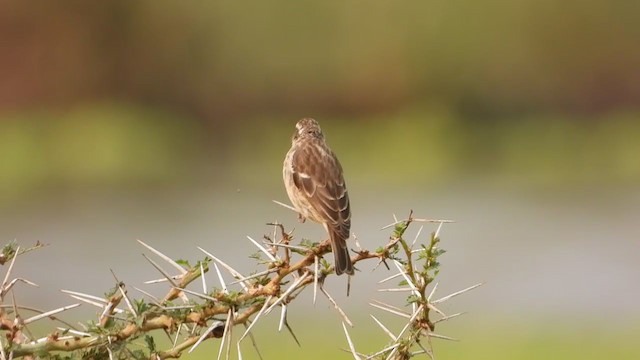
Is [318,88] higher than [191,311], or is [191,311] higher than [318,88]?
[318,88]

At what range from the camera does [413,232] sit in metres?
13.8

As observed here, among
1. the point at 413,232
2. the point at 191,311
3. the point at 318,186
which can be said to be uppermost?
the point at 413,232

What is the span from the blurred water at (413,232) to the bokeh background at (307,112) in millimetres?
40

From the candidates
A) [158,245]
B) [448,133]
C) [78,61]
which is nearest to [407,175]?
[448,133]

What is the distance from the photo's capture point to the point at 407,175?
50.9 ft

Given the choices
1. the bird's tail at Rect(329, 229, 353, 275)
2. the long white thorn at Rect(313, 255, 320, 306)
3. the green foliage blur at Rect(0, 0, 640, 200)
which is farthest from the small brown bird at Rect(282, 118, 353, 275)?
the green foliage blur at Rect(0, 0, 640, 200)

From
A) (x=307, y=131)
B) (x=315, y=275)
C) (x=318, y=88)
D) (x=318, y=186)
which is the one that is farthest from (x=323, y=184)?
(x=318, y=88)

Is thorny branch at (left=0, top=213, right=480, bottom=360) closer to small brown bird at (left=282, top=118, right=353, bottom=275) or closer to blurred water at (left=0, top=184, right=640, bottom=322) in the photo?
small brown bird at (left=282, top=118, right=353, bottom=275)

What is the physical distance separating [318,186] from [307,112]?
9601 millimetres

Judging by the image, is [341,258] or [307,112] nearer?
[341,258]

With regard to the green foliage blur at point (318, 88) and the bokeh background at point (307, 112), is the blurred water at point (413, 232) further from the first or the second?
the green foliage blur at point (318, 88)

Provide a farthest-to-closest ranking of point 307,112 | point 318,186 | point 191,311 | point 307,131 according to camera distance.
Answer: point 307,112 → point 307,131 → point 318,186 → point 191,311

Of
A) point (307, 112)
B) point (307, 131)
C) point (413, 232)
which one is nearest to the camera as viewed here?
point (307, 131)

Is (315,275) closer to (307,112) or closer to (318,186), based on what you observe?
(318,186)
